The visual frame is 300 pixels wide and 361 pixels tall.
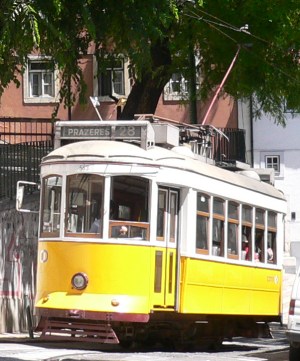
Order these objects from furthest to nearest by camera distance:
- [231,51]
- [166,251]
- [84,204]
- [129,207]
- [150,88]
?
[150,88] → [231,51] → [166,251] → [129,207] → [84,204]

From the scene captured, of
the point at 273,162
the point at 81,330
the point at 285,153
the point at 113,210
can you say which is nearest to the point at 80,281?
the point at 81,330

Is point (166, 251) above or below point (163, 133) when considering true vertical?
below

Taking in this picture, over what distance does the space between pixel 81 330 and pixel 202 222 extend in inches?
120

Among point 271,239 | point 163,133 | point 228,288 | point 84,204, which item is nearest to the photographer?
point 84,204

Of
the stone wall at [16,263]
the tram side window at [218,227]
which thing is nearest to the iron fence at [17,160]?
the stone wall at [16,263]

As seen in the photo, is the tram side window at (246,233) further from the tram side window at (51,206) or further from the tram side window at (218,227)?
the tram side window at (51,206)

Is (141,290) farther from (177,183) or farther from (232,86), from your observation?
(232,86)

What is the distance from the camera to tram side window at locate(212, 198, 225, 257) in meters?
19.9

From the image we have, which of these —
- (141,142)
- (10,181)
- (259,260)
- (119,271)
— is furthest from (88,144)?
(10,181)

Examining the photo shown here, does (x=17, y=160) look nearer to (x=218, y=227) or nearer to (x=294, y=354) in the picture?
(x=218, y=227)

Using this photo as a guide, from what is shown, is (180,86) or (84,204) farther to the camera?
(180,86)

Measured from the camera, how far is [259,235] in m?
21.6

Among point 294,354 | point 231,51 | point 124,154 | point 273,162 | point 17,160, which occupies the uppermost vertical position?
point 231,51

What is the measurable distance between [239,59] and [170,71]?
1.57 metres
